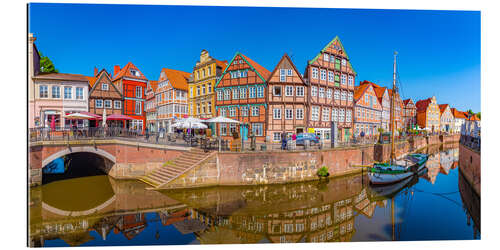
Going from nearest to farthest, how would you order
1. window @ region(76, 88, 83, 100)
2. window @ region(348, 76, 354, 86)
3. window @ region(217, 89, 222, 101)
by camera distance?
window @ region(76, 88, 83, 100) → window @ region(217, 89, 222, 101) → window @ region(348, 76, 354, 86)

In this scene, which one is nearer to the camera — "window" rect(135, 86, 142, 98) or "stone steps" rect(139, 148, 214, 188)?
"stone steps" rect(139, 148, 214, 188)

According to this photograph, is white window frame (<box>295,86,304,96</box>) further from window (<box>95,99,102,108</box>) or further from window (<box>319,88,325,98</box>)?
window (<box>95,99,102,108</box>)

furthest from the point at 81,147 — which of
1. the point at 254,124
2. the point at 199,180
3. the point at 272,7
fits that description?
the point at 272,7

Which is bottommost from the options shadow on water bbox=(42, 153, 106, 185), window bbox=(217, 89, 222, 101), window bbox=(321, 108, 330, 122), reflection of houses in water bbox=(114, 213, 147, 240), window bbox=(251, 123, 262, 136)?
reflection of houses in water bbox=(114, 213, 147, 240)

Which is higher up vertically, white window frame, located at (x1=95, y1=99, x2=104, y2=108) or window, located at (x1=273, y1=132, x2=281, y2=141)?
white window frame, located at (x1=95, y1=99, x2=104, y2=108)

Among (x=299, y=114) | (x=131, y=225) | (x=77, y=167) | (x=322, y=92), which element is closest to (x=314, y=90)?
(x=322, y=92)

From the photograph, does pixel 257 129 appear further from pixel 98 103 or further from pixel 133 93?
pixel 98 103

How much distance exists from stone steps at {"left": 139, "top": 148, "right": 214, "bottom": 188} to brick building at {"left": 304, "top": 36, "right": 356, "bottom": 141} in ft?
32.8

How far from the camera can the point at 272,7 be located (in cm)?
818

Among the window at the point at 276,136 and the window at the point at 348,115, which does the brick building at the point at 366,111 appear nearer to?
the window at the point at 348,115

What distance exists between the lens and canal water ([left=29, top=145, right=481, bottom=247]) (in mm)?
8445

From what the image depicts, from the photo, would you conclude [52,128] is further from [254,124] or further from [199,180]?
[254,124]

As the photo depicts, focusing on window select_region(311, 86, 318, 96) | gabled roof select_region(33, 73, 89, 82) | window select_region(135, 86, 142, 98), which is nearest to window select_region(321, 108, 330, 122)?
window select_region(311, 86, 318, 96)

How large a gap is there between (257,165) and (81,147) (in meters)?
11.0
